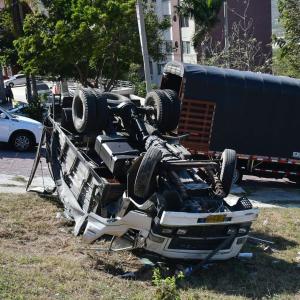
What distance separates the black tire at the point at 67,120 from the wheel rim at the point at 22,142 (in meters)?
8.50

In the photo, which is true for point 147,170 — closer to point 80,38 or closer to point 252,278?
point 252,278

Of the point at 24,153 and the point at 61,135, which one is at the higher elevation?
the point at 61,135

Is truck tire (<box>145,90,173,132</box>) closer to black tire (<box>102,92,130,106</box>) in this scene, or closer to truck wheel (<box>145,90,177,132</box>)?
truck wheel (<box>145,90,177,132</box>)

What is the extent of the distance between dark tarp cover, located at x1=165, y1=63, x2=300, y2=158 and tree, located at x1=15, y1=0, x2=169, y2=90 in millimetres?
7844

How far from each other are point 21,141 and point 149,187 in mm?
11635

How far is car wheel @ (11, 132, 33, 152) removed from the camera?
18.6m

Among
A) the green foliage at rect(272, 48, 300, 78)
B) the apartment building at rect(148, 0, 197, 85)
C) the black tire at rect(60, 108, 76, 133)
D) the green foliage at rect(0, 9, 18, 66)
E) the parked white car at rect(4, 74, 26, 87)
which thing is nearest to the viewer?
the black tire at rect(60, 108, 76, 133)

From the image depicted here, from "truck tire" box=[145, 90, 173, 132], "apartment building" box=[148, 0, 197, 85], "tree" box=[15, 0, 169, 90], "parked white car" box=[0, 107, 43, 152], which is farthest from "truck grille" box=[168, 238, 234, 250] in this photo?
"apartment building" box=[148, 0, 197, 85]

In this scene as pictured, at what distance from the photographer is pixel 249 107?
659 inches

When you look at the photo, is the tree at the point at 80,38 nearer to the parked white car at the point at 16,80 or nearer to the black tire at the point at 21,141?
the black tire at the point at 21,141

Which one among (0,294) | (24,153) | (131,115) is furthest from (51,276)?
(24,153)

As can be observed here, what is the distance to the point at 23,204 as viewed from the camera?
1105cm

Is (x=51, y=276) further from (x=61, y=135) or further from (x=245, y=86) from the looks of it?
(x=245, y=86)

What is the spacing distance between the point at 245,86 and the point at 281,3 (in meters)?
11.9
